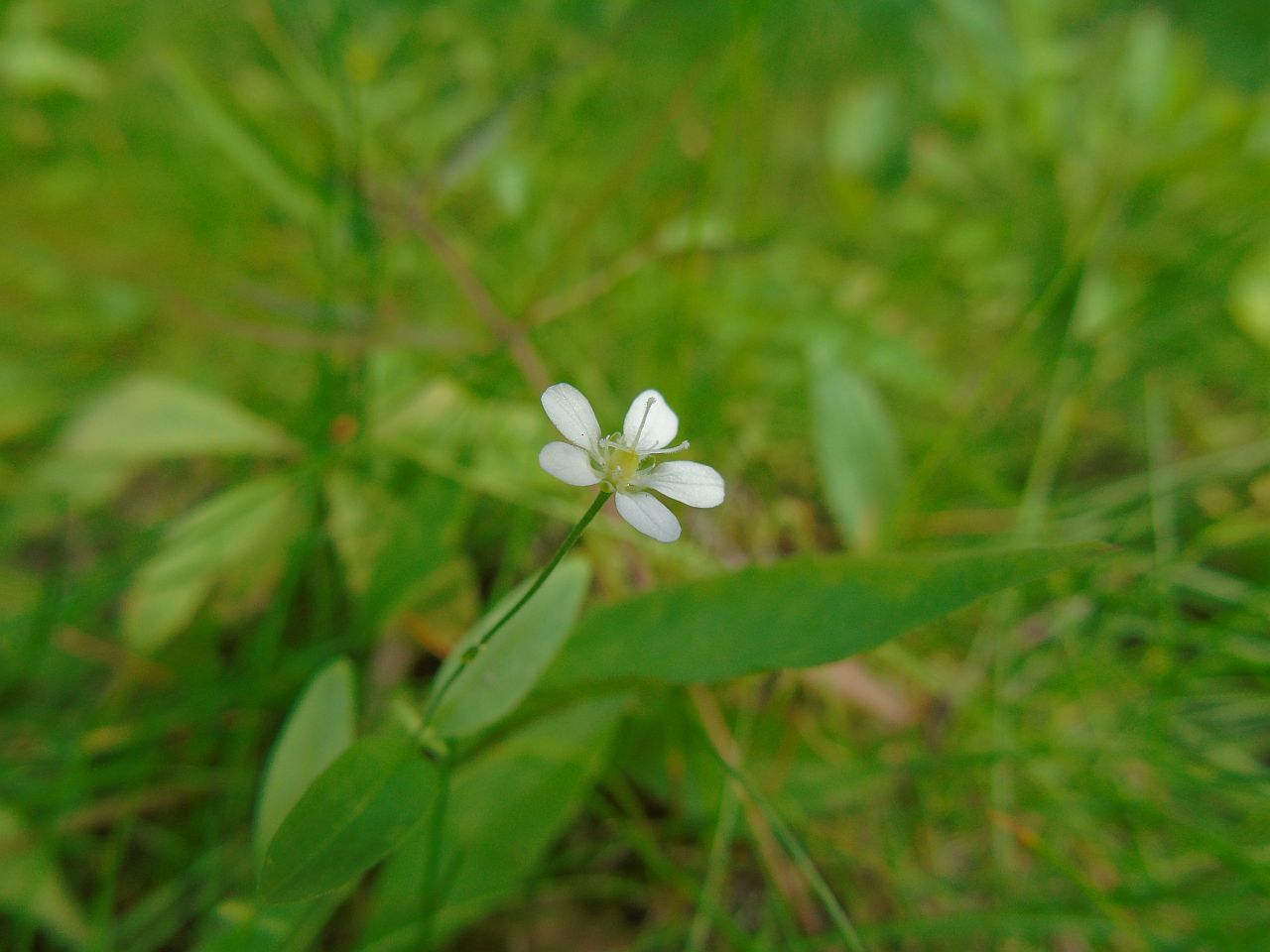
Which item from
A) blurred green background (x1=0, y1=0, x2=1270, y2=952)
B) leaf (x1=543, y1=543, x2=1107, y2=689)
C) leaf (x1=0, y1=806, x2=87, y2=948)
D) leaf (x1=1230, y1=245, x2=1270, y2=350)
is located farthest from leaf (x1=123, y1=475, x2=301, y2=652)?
leaf (x1=1230, y1=245, x2=1270, y2=350)

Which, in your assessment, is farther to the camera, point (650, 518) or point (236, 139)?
point (236, 139)

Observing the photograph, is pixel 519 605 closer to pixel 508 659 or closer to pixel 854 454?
pixel 508 659

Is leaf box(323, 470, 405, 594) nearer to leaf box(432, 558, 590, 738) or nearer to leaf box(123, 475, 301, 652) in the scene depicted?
leaf box(123, 475, 301, 652)

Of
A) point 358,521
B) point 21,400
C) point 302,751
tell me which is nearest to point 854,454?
point 358,521

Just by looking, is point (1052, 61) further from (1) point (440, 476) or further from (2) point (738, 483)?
(1) point (440, 476)

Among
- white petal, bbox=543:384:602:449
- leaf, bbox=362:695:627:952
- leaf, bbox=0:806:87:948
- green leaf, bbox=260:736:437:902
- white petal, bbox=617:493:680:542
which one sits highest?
white petal, bbox=543:384:602:449

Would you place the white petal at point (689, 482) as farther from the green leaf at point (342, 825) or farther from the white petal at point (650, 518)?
the green leaf at point (342, 825)

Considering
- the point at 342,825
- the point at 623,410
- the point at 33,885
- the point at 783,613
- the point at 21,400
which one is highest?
the point at 623,410
